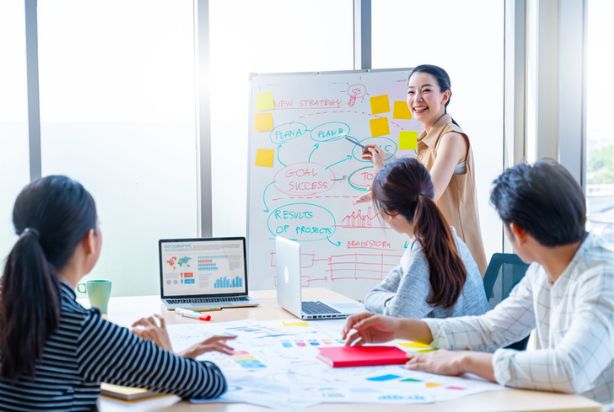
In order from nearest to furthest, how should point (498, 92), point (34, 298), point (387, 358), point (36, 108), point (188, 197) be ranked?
1. point (34, 298)
2. point (387, 358)
3. point (36, 108)
4. point (188, 197)
5. point (498, 92)

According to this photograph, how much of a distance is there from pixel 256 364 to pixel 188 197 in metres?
2.32

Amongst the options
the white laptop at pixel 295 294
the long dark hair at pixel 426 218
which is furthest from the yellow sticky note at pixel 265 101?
the long dark hair at pixel 426 218

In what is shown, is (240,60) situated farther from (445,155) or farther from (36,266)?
(36,266)

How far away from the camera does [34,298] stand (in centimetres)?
136

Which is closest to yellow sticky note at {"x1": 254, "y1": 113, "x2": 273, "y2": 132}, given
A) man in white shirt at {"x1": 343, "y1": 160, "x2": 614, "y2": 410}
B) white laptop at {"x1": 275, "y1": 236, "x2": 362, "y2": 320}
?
white laptop at {"x1": 275, "y1": 236, "x2": 362, "y2": 320}

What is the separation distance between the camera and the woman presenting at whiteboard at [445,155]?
328 centimetres

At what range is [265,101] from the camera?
3760mm

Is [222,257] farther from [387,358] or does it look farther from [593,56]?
[593,56]

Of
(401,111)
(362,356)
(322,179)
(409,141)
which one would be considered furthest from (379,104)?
(362,356)

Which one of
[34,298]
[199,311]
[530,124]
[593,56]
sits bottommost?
[199,311]

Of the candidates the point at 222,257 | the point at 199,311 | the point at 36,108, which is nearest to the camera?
the point at 199,311

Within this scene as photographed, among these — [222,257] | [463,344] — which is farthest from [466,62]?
[463,344]

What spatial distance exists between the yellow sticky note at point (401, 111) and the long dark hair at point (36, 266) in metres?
2.47

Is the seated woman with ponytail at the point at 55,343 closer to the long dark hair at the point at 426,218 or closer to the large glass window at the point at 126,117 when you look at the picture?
the long dark hair at the point at 426,218
